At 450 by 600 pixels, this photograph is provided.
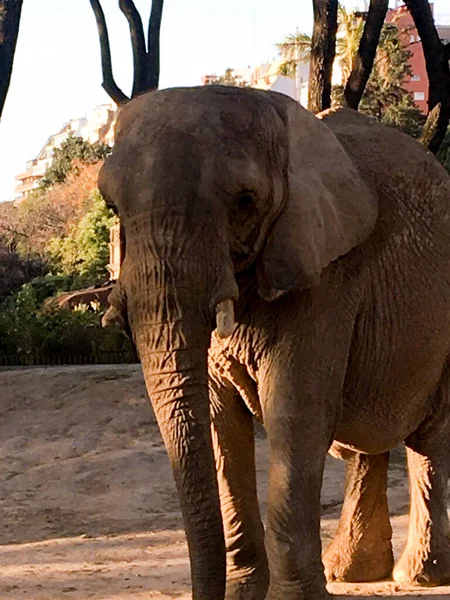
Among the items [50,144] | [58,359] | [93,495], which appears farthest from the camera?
[50,144]

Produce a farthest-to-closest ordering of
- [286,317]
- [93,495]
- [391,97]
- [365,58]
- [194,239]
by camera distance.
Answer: [391,97] < [365,58] < [93,495] < [286,317] < [194,239]

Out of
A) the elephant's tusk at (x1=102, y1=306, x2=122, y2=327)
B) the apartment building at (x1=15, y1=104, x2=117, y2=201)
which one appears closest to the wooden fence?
the elephant's tusk at (x1=102, y1=306, x2=122, y2=327)

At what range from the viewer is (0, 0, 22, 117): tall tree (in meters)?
11.8

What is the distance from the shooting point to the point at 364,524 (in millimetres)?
5457

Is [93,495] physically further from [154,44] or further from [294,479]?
[154,44]

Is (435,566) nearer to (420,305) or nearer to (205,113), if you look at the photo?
(420,305)

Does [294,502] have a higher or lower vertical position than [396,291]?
lower

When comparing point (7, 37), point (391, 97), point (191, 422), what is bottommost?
point (191, 422)

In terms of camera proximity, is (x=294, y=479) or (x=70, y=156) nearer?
(x=294, y=479)

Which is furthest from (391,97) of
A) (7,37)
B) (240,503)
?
(240,503)

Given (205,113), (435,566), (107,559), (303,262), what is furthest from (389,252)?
A: (107,559)

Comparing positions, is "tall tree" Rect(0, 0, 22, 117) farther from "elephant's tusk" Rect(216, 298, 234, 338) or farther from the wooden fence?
"elephant's tusk" Rect(216, 298, 234, 338)

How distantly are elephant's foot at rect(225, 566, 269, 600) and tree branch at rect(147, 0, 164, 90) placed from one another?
8.55 m

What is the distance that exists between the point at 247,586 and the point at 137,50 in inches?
351
